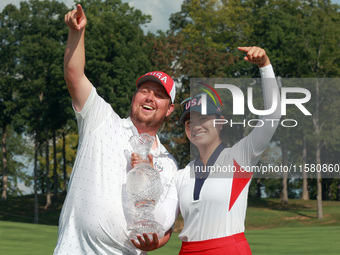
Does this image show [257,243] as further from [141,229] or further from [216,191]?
[141,229]

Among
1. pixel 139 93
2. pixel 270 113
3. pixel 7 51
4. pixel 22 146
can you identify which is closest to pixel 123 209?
pixel 139 93

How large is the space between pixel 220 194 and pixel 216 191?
2.2 inches

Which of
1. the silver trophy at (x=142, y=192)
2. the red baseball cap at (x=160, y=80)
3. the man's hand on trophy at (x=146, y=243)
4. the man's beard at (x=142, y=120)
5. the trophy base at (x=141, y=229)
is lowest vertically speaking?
the man's hand on trophy at (x=146, y=243)

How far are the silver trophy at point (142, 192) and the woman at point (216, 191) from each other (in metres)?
0.83

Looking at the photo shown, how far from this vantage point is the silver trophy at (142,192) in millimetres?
4676

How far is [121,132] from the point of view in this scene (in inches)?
195

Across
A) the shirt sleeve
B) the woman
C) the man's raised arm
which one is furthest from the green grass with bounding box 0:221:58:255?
the man's raised arm

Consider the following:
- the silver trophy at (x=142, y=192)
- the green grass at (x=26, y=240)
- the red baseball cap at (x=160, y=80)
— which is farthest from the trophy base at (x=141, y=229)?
the green grass at (x=26, y=240)

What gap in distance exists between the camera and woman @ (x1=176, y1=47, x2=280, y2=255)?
556cm

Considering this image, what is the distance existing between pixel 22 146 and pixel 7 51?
2105 cm

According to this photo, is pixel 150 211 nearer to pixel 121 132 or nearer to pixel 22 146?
pixel 121 132

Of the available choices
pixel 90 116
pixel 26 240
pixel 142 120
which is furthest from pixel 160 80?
pixel 26 240

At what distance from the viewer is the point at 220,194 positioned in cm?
574

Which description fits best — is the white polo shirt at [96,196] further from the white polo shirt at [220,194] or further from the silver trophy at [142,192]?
the white polo shirt at [220,194]
